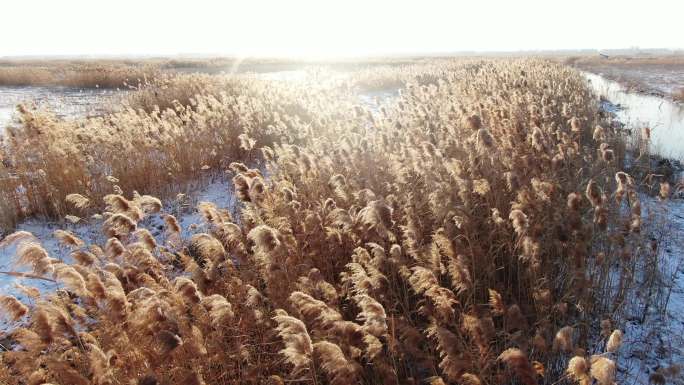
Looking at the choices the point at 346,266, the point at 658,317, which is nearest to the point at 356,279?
the point at 346,266

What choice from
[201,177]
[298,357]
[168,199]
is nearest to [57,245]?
[168,199]

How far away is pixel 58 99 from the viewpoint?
17078mm

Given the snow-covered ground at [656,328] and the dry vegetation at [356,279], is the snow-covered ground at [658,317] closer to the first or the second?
the snow-covered ground at [656,328]

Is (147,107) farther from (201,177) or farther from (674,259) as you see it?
(674,259)

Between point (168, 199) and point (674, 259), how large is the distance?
258 inches

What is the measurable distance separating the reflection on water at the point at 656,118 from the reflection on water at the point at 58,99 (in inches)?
570

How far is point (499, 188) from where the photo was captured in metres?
4.24

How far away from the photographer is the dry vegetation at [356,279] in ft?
7.19

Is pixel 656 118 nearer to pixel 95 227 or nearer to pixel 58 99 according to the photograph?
pixel 95 227

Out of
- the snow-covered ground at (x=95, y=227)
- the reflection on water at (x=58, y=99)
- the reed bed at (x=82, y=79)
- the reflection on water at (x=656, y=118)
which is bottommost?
the snow-covered ground at (x=95, y=227)

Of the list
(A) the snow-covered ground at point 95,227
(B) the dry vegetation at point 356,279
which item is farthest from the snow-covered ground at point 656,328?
(A) the snow-covered ground at point 95,227

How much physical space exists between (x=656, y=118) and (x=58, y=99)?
21.5m

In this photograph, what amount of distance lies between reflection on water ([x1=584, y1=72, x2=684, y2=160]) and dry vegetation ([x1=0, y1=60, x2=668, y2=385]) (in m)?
5.19

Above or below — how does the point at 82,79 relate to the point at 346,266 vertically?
above
